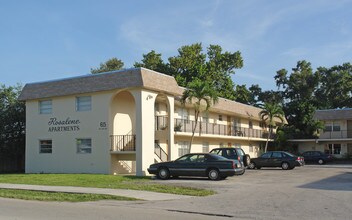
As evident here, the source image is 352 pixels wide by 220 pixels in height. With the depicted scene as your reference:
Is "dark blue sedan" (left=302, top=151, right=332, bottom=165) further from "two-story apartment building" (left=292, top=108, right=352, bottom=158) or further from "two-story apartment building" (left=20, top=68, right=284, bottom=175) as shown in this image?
"two-story apartment building" (left=20, top=68, right=284, bottom=175)

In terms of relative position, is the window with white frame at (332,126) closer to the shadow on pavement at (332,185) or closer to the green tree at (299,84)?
the green tree at (299,84)

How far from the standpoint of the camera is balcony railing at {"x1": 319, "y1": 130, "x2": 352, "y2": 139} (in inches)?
2078

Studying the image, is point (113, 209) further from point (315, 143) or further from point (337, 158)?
point (315, 143)

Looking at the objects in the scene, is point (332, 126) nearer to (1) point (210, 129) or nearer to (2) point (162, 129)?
(1) point (210, 129)

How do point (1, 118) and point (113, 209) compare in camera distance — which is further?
point (1, 118)

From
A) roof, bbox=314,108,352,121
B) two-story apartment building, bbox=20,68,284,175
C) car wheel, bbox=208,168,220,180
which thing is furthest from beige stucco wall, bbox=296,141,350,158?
car wheel, bbox=208,168,220,180

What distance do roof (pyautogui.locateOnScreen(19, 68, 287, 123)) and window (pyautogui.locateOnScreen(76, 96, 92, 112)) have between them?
0.76m

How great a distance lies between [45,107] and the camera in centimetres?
3222

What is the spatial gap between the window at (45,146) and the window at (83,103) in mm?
3589

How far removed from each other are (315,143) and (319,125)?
10.8 feet

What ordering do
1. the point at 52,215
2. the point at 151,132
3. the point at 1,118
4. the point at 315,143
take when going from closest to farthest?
the point at 52,215
the point at 151,132
the point at 1,118
the point at 315,143

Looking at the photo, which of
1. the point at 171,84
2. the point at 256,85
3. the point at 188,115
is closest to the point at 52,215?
the point at 171,84

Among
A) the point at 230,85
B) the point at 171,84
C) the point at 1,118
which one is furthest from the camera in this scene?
the point at 230,85

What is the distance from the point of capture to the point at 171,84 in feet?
98.6
